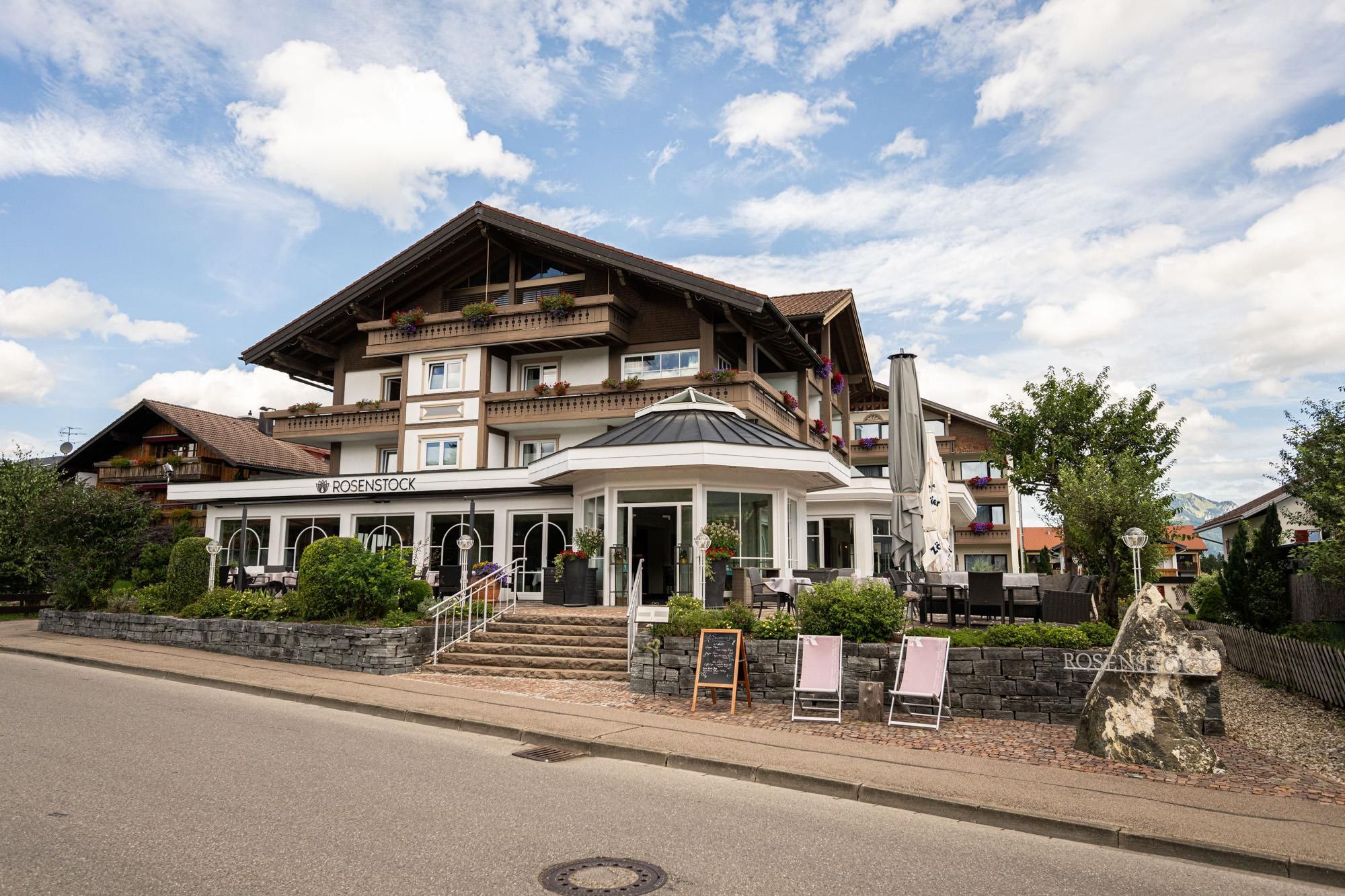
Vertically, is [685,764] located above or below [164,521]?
below

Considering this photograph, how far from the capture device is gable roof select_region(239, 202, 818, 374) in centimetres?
2339

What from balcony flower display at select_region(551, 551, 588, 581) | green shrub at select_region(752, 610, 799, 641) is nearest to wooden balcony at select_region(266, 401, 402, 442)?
balcony flower display at select_region(551, 551, 588, 581)

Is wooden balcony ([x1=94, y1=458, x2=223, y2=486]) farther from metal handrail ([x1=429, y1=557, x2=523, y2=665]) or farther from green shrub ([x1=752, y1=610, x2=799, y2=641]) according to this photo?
green shrub ([x1=752, y1=610, x2=799, y2=641])

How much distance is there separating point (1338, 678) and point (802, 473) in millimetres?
8779

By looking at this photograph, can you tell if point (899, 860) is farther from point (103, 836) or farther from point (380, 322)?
point (380, 322)

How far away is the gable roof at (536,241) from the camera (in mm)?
23391

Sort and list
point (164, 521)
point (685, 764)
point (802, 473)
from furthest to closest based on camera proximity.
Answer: point (164, 521) → point (802, 473) → point (685, 764)

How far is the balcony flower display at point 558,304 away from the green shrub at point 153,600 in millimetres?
11731

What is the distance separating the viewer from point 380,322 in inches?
1072

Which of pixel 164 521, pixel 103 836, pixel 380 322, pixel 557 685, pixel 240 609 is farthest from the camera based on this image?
pixel 164 521

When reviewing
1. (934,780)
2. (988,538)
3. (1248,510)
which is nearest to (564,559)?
(934,780)

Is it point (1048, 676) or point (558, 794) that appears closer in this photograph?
point (558, 794)

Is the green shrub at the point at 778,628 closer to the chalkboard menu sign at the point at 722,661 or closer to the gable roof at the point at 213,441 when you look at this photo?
the chalkboard menu sign at the point at 722,661

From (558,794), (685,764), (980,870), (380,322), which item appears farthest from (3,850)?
(380,322)
